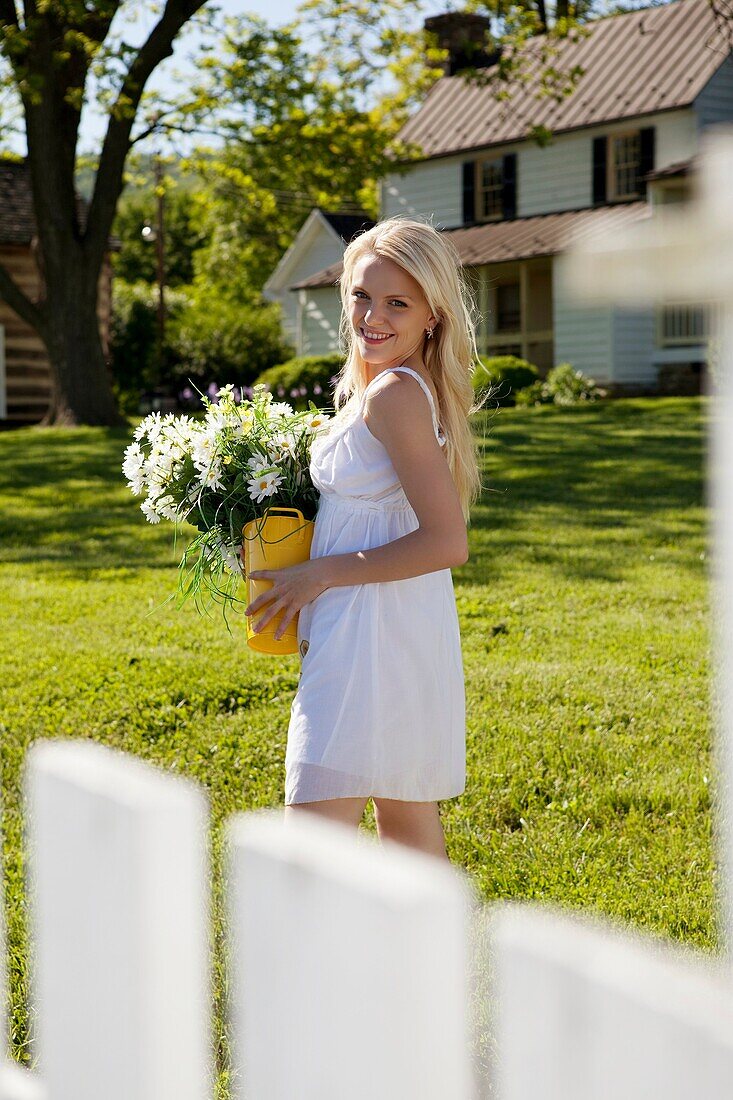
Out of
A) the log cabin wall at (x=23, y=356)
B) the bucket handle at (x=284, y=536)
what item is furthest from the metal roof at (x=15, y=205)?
the bucket handle at (x=284, y=536)

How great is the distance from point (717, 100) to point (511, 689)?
830 inches

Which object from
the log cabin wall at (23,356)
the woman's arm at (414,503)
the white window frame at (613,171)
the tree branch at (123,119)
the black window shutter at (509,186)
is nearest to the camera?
the woman's arm at (414,503)

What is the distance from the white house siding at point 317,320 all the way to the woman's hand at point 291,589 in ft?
93.5

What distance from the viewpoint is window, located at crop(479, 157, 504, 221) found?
27766 mm

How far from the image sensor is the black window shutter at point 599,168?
83.7 feet

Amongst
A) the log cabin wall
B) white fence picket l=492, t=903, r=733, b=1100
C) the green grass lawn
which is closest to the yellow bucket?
the green grass lawn

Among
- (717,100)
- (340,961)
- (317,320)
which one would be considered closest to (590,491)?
(340,961)

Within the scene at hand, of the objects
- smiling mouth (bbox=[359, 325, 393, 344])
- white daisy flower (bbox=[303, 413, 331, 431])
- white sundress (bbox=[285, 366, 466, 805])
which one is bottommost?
white sundress (bbox=[285, 366, 466, 805])

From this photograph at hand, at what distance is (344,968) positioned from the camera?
109cm

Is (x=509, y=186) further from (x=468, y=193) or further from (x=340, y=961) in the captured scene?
(x=340, y=961)

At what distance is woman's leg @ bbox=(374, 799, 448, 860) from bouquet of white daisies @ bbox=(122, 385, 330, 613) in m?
0.67

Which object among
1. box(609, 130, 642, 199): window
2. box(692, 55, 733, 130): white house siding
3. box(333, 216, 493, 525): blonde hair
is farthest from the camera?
box(609, 130, 642, 199): window

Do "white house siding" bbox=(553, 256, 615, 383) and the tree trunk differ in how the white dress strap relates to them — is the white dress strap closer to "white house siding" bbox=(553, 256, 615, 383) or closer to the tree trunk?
the tree trunk

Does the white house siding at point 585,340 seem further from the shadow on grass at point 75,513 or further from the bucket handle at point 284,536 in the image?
the bucket handle at point 284,536
